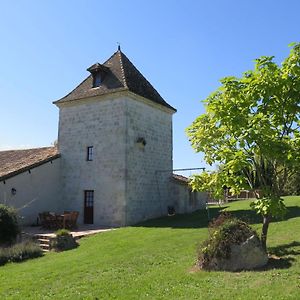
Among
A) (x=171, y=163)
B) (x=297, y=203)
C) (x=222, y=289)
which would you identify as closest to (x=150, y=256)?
(x=222, y=289)

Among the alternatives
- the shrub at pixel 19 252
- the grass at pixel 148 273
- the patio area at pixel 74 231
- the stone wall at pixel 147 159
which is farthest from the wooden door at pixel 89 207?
the shrub at pixel 19 252

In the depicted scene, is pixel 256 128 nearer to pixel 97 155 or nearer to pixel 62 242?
pixel 62 242

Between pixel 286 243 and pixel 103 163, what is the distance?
42.2 ft

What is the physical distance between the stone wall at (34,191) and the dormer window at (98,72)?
541 cm

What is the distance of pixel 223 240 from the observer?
10258 mm

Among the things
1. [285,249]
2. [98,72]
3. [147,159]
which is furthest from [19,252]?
[98,72]

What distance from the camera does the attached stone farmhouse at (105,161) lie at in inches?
881

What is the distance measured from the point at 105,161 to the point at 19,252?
862cm

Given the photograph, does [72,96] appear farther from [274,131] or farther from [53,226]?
[274,131]

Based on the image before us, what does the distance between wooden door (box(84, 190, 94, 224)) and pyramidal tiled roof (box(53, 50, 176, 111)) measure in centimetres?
592

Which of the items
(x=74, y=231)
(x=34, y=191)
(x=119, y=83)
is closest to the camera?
(x=74, y=231)

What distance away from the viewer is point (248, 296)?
7.77 meters

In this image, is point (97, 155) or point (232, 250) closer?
point (232, 250)

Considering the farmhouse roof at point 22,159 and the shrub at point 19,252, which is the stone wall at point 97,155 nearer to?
the farmhouse roof at point 22,159
